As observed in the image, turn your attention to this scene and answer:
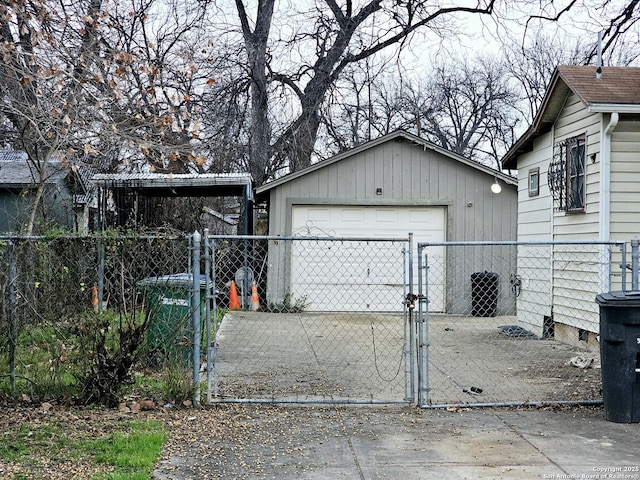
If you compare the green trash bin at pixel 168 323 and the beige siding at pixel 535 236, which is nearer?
the green trash bin at pixel 168 323

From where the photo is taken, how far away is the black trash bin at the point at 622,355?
5.89 m

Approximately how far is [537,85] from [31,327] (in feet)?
106

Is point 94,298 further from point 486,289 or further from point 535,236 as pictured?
point 486,289

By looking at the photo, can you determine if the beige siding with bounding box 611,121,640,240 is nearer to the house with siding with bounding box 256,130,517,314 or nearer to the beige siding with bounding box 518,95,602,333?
the beige siding with bounding box 518,95,602,333

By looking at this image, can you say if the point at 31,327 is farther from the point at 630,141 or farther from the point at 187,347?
the point at 630,141

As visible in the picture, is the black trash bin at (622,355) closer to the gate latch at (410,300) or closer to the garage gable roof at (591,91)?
the gate latch at (410,300)

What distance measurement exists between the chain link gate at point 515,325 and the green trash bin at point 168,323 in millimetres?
2201

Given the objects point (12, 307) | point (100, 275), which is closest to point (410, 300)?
point (100, 275)

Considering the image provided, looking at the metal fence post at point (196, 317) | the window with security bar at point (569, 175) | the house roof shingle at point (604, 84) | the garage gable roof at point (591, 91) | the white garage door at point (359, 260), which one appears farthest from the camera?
the white garage door at point (359, 260)

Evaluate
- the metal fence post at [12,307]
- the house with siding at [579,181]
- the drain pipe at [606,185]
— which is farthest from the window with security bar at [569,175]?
the metal fence post at [12,307]

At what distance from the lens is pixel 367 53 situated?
23094 mm

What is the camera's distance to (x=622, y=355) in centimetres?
595

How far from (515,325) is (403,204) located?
3.96 metres

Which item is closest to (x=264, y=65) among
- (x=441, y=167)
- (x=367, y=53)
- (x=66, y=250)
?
(x=367, y=53)
